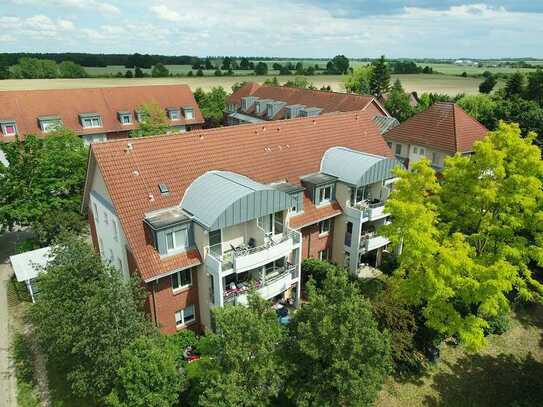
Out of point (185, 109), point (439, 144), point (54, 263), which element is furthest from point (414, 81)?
point (54, 263)

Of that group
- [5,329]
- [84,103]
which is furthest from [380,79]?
[5,329]

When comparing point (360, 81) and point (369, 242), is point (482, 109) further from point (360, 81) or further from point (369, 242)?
point (369, 242)

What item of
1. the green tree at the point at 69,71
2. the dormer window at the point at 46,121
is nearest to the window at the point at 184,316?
the dormer window at the point at 46,121

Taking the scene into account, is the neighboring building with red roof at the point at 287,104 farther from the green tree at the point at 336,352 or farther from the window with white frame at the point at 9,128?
the green tree at the point at 336,352

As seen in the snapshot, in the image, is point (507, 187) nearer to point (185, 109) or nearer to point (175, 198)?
point (175, 198)

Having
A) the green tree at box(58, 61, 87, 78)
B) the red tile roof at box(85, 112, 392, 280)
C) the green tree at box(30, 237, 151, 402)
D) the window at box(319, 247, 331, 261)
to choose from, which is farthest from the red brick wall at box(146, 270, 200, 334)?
the green tree at box(58, 61, 87, 78)

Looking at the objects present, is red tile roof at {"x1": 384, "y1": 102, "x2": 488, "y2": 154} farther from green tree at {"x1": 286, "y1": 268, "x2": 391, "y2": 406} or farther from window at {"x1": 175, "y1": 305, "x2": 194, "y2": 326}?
window at {"x1": 175, "y1": 305, "x2": 194, "y2": 326}
